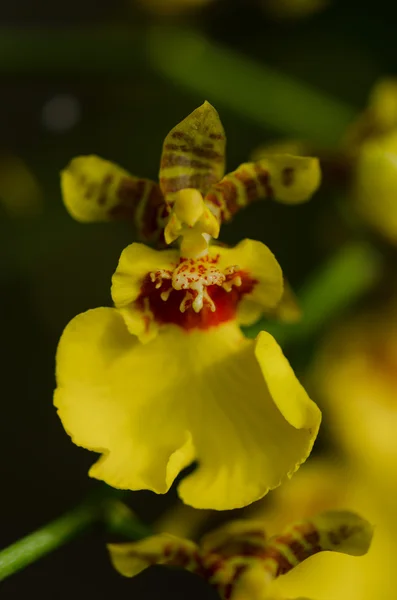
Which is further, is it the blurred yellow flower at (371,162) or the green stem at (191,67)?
the green stem at (191,67)

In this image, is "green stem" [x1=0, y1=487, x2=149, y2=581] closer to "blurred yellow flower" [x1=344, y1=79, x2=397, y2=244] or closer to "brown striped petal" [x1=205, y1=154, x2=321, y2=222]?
"brown striped petal" [x1=205, y1=154, x2=321, y2=222]

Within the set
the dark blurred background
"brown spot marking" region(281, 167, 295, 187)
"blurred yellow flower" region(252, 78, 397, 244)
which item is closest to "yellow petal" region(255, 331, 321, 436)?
"brown spot marking" region(281, 167, 295, 187)

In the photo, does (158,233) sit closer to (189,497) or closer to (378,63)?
(189,497)

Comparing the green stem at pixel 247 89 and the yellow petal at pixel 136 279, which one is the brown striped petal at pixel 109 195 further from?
the green stem at pixel 247 89

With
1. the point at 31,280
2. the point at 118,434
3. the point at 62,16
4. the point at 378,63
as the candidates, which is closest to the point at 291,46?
the point at 378,63

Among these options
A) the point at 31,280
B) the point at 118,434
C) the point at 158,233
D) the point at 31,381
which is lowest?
the point at 31,381

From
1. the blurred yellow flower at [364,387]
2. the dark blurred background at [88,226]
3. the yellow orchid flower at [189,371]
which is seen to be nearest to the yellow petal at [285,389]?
the yellow orchid flower at [189,371]

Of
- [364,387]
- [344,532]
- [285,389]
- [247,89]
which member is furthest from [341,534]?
[247,89]
